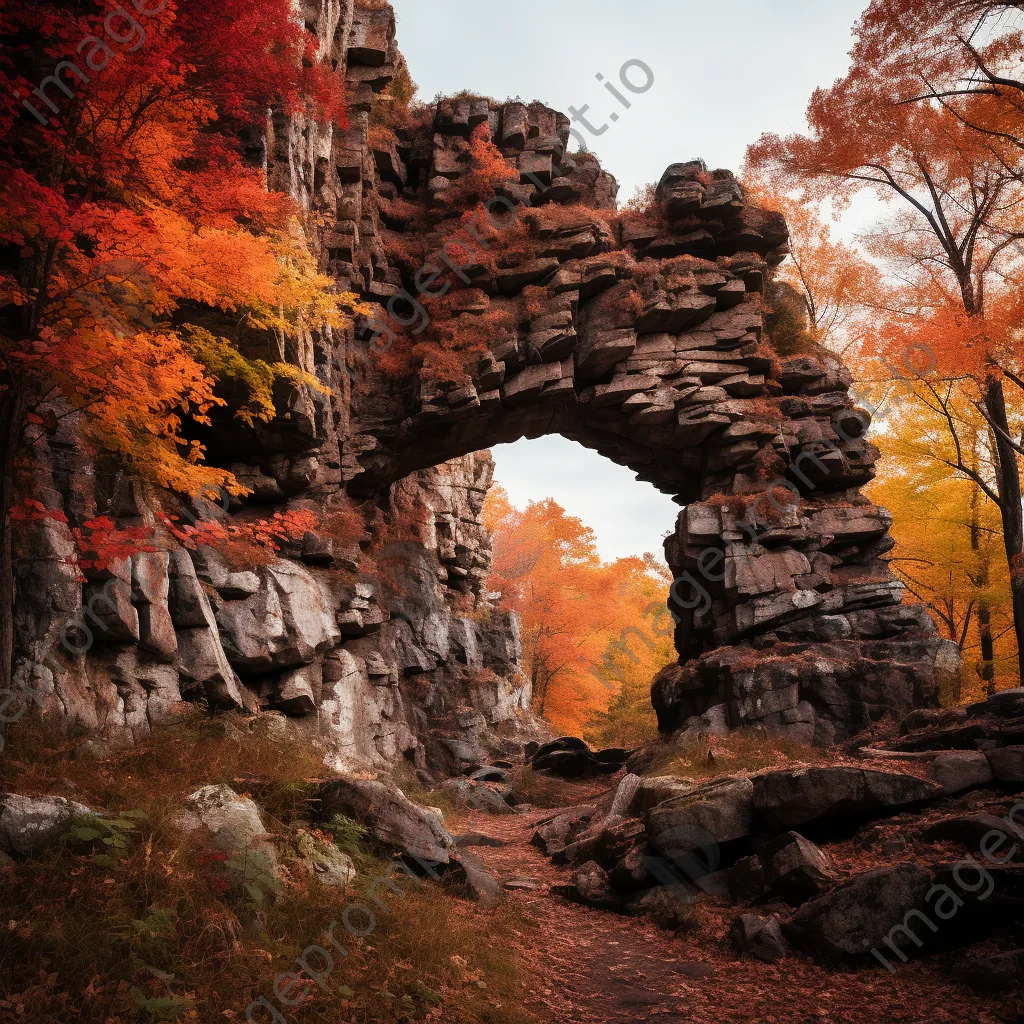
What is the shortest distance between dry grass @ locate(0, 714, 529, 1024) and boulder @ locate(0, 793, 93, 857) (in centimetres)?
18

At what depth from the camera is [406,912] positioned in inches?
279

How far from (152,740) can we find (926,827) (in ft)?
30.6

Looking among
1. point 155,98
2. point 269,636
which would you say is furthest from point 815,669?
point 155,98

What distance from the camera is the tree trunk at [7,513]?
7.15m

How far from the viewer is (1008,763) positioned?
9.27m

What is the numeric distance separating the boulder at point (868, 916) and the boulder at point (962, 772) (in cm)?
238

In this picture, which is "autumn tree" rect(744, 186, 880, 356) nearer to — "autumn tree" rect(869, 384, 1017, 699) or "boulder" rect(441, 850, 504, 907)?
"autumn tree" rect(869, 384, 1017, 699)

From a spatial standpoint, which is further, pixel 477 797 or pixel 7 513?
pixel 477 797

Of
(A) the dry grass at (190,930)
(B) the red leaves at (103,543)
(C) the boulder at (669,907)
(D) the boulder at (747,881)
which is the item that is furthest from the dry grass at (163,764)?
(D) the boulder at (747,881)

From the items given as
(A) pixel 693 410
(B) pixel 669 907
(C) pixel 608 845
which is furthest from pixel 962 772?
(A) pixel 693 410

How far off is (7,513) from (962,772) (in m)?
11.8

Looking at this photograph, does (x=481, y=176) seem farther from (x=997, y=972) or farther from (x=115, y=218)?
(x=997, y=972)

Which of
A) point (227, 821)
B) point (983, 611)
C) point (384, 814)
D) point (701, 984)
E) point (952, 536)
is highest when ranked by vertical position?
point (952, 536)

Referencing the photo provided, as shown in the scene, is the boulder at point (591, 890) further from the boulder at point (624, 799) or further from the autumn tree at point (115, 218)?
the autumn tree at point (115, 218)
